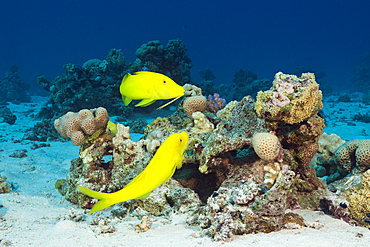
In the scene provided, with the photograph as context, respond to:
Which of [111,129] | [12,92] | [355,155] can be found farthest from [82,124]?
[12,92]

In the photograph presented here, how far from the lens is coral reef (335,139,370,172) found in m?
3.49

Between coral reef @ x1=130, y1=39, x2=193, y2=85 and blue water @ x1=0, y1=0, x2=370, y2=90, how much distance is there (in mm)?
109127

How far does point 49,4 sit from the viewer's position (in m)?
142

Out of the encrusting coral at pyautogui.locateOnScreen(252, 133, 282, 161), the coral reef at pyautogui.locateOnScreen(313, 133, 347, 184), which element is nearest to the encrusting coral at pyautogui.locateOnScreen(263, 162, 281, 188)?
the encrusting coral at pyautogui.locateOnScreen(252, 133, 282, 161)

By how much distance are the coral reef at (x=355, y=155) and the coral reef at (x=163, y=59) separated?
447 inches

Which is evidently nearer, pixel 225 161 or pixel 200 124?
pixel 225 161

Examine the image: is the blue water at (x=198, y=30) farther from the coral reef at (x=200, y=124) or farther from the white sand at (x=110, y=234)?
the white sand at (x=110, y=234)

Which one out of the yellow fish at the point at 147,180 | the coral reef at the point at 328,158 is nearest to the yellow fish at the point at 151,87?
→ the yellow fish at the point at 147,180

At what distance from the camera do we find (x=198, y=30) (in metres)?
167

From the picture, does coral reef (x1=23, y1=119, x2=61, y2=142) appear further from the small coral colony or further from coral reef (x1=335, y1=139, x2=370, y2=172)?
coral reef (x1=335, y1=139, x2=370, y2=172)

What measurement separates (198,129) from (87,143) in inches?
90.2

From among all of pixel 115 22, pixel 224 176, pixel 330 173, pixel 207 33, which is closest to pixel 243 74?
pixel 330 173

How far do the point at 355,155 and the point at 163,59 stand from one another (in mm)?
12718

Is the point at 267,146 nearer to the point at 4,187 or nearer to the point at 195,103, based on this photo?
the point at 195,103
